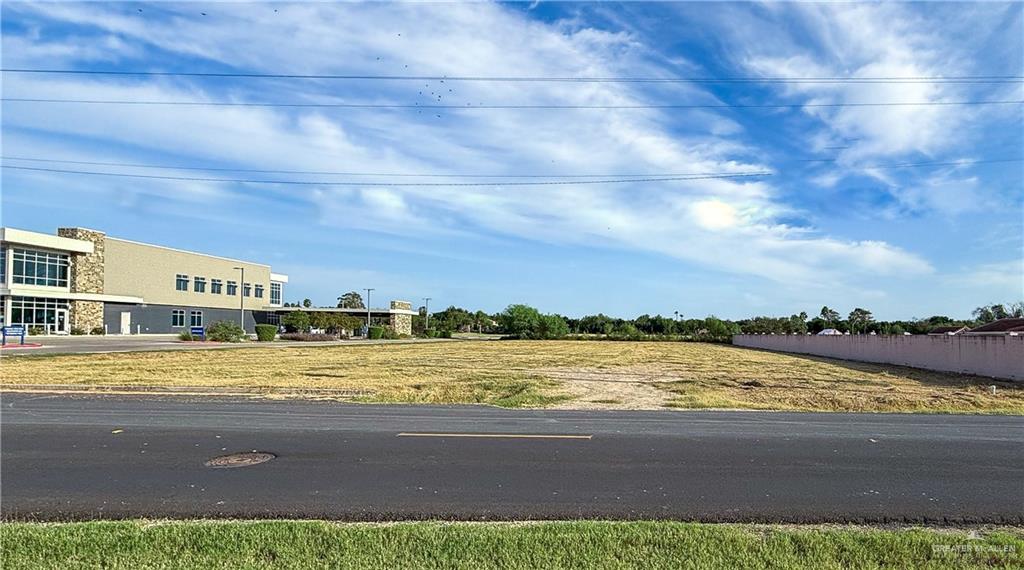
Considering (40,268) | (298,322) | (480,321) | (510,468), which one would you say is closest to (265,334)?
(40,268)

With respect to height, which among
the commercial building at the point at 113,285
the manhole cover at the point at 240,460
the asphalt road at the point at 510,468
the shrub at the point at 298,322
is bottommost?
the asphalt road at the point at 510,468

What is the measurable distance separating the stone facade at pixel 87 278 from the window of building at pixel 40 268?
2.91ft

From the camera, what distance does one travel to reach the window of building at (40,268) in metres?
56.1

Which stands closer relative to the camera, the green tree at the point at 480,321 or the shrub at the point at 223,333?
the shrub at the point at 223,333

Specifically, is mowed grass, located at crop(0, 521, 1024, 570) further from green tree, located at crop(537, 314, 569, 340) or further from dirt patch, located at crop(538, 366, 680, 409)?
green tree, located at crop(537, 314, 569, 340)

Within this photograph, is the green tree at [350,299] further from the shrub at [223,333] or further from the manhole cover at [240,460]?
the manhole cover at [240,460]

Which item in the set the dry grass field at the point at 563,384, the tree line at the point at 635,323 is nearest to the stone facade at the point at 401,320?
the tree line at the point at 635,323

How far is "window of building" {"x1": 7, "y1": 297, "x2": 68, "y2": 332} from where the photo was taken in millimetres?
54975

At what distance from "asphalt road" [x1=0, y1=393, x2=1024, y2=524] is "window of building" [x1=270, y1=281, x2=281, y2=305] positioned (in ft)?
287

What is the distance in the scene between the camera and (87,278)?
63.1m

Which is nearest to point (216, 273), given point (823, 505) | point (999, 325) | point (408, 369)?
point (408, 369)

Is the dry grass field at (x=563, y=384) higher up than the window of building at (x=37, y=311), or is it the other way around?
the window of building at (x=37, y=311)

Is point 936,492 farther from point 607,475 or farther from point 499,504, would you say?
point 499,504

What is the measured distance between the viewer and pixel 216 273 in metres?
82.6
